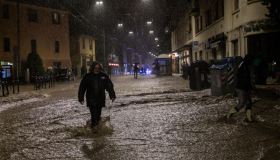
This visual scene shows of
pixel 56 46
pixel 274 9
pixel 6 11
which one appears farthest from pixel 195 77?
pixel 56 46

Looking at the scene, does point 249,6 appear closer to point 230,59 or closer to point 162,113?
point 230,59

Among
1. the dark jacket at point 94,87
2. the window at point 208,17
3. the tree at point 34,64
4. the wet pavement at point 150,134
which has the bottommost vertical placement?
the wet pavement at point 150,134

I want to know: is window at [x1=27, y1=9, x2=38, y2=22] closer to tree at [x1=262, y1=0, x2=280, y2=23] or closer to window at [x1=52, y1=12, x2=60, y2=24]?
window at [x1=52, y1=12, x2=60, y2=24]

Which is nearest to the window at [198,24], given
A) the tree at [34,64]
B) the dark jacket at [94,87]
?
the tree at [34,64]

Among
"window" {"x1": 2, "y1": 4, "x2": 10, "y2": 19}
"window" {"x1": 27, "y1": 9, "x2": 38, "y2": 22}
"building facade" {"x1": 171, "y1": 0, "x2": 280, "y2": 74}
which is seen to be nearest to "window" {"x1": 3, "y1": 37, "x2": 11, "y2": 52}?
"window" {"x1": 2, "y1": 4, "x2": 10, "y2": 19}

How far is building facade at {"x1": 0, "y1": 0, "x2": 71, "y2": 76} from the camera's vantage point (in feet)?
168

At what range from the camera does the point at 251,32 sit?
2314 cm

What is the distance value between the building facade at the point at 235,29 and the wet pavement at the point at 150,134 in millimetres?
7795

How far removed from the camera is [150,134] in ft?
33.7

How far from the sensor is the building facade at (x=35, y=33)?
168ft

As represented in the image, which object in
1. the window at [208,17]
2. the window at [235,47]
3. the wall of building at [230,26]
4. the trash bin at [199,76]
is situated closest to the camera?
the wall of building at [230,26]

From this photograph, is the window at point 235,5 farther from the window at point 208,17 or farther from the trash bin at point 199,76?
the window at point 208,17

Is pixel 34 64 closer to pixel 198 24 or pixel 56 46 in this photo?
pixel 56 46

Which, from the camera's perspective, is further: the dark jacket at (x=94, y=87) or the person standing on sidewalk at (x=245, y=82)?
the person standing on sidewalk at (x=245, y=82)
